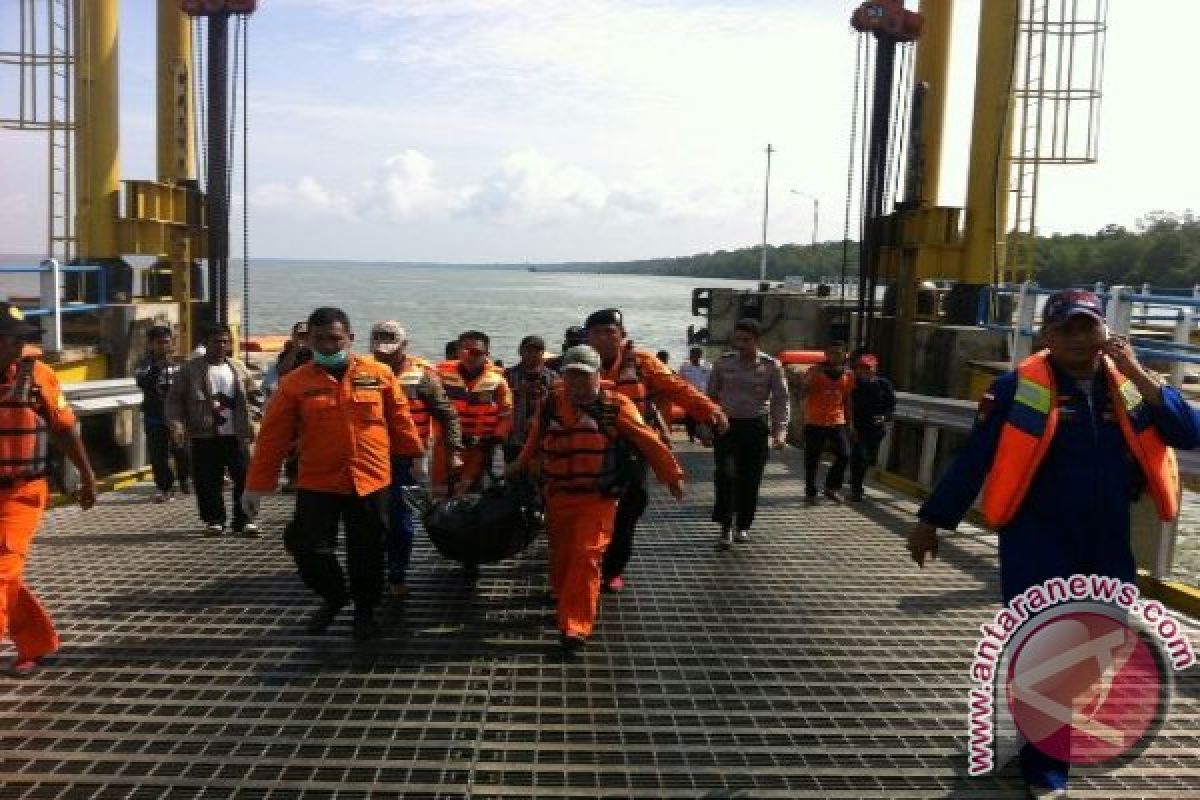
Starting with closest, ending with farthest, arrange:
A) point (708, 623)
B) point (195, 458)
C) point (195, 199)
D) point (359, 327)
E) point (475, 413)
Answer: point (708, 623)
point (475, 413)
point (195, 458)
point (195, 199)
point (359, 327)

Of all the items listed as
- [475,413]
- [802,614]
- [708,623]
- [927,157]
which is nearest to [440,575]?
[475,413]

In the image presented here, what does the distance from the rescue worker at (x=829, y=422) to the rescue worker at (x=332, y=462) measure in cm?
504

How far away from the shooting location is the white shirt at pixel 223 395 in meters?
6.96

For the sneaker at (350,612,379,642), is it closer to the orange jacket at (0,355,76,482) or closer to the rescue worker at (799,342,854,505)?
the orange jacket at (0,355,76,482)

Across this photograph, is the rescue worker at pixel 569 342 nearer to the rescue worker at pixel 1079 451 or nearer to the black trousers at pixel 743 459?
the black trousers at pixel 743 459

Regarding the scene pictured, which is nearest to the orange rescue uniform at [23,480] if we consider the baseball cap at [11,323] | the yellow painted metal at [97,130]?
the baseball cap at [11,323]

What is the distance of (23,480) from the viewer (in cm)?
413

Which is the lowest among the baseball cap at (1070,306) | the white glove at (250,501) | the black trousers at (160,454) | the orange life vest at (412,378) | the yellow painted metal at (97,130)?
the black trousers at (160,454)

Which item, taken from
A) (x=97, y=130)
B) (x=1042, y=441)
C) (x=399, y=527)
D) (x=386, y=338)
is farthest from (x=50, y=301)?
(x=1042, y=441)

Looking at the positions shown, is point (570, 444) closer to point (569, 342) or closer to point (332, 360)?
point (332, 360)

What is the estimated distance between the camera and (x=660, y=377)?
19.5 ft

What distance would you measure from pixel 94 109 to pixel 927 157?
40.6 feet

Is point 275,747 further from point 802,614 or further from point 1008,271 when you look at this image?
point 1008,271

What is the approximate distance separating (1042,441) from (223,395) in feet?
18.7
